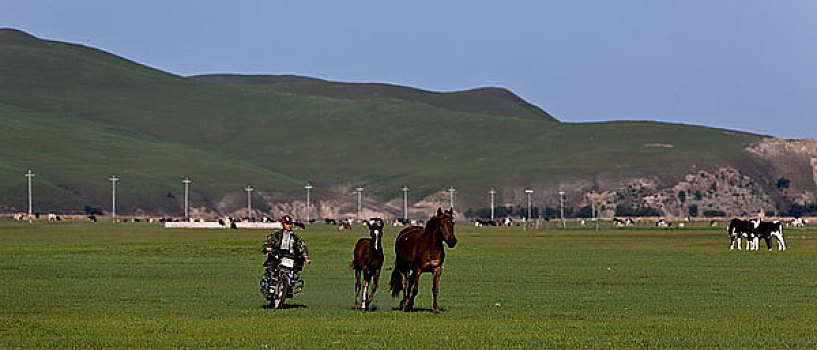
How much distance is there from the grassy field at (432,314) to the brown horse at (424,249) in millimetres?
706

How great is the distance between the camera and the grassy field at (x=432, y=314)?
2259 centimetres

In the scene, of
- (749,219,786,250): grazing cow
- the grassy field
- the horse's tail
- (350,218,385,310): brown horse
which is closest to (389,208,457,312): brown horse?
the horse's tail

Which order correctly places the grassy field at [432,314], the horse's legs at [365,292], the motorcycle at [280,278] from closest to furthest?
1. the grassy field at [432,314]
2. the motorcycle at [280,278]
3. the horse's legs at [365,292]

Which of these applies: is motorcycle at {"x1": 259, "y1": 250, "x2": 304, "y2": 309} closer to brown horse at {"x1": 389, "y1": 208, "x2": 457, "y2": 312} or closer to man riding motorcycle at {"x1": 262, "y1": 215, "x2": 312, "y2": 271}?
man riding motorcycle at {"x1": 262, "y1": 215, "x2": 312, "y2": 271}

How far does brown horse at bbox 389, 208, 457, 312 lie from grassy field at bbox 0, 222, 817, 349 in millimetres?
706

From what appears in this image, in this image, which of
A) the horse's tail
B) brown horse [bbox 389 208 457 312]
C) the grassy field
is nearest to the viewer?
the grassy field

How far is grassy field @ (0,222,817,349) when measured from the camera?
74.1 ft

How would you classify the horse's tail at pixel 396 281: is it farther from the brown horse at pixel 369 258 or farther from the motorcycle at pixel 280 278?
the motorcycle at pixel 280 278

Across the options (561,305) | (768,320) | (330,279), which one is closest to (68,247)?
(330,279)

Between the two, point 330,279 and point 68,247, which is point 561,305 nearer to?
point 330,279

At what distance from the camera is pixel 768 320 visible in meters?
26.6

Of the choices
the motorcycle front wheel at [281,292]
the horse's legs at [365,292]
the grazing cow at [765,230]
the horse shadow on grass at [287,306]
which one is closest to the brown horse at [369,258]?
the horse's legs at [365,292]

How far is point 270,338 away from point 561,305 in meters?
9.96

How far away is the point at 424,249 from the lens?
28.2 metres
